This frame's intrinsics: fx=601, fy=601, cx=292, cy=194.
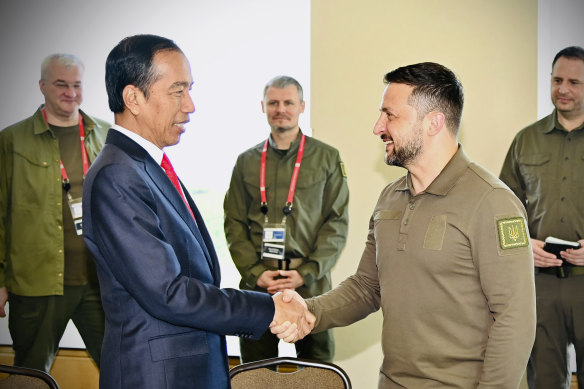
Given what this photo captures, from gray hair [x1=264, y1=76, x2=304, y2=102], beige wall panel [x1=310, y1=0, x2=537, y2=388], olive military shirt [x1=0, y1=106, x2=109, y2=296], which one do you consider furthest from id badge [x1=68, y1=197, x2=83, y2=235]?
beige wall panel [x1=310, y1=0, x2=537, y2=388]

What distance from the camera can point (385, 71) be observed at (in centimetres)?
452

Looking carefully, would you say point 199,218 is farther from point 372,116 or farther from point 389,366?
point 372,116

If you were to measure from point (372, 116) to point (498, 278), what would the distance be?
2955 mm

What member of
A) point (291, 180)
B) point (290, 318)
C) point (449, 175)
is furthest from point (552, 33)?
point (290, 318)

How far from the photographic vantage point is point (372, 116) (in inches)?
179

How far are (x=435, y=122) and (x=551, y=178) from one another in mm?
1933

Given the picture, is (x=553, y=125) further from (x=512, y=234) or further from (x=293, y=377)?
(x=293, y=377)

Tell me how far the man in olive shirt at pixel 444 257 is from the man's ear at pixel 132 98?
83cm

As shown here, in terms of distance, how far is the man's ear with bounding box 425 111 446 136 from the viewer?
6.47 ft

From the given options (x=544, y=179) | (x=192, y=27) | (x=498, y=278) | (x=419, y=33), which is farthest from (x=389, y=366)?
(x=192, y=27)

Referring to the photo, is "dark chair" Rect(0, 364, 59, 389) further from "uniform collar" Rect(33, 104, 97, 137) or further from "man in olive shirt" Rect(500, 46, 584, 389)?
"man in olive shirt" Rect(500, 46, 584, 389)

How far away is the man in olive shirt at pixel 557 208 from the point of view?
3426 millimetres

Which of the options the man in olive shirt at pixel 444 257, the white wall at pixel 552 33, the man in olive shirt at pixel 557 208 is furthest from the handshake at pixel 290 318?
the white wall at pixel 552 33

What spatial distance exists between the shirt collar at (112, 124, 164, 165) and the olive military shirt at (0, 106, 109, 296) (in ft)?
7.30
